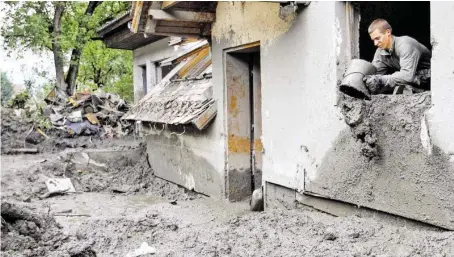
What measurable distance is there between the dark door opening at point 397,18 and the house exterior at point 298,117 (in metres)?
0.03

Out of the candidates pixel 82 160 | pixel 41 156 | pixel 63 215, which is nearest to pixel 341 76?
pixel 63 215

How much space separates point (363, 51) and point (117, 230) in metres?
4.06

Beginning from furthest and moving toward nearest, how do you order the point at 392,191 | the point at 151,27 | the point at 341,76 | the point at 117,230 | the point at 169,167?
the point at 169,167 < the point at 151,27 < the point at 117,230 < the point at 341,76 < the point at 392,191

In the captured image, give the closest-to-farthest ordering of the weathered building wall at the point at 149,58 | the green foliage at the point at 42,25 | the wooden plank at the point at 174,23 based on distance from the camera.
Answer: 1. the wooden plank at the point at 174,23
2. the weathered building wall at the point at 149,58
3. the green foliage at the point at 42,25

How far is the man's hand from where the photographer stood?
4.50 m

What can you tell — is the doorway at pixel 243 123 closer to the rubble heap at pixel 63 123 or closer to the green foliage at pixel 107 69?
the rubble heap at pixel 63 123

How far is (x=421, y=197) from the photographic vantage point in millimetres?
4090

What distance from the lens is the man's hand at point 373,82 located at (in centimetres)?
450

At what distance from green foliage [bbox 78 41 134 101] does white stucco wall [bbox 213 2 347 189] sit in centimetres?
2360

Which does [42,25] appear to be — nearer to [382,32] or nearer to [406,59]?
[382,32]

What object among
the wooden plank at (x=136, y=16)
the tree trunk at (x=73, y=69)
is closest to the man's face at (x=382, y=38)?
the wooden plank at (x=136, y=16)

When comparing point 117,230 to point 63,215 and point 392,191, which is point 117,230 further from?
point 392,191

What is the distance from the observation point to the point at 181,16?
714 centimetres

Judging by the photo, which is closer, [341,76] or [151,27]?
[341,76]
